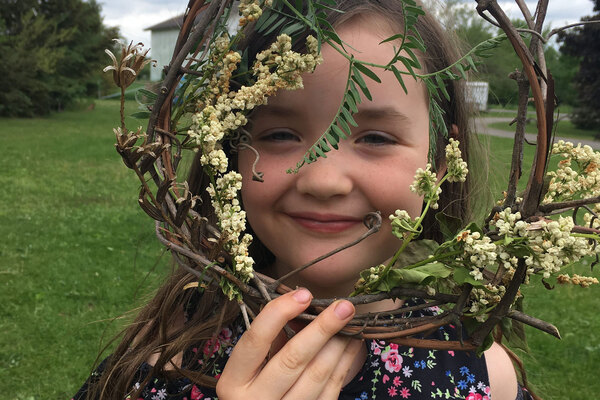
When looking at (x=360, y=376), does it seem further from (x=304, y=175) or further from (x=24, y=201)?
(x=24, y=201)

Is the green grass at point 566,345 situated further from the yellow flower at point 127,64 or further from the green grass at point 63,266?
the green grass at point 63,266

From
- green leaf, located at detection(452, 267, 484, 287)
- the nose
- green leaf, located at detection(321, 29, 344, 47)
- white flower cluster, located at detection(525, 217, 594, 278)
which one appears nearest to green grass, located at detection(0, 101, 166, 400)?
the nose

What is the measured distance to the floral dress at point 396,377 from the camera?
5.41 ft

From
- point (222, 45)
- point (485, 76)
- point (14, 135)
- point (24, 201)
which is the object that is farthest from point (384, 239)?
point (14, 135)

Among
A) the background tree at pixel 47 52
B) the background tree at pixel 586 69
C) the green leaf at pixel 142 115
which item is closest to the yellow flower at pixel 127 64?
the green leaf at pixel 142 115

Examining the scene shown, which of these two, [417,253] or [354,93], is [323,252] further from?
[354,93]

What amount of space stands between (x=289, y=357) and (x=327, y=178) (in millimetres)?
412

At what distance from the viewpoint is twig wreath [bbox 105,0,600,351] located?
3.02 ft

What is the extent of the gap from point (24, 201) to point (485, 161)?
817 centimetres

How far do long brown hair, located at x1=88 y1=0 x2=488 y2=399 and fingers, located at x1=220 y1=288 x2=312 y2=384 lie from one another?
0.99 feet

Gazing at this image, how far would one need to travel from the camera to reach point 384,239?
1.45m

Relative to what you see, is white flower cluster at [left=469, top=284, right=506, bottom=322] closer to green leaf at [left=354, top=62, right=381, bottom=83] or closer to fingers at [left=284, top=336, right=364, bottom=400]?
fingers at [left=284, top=336, right=364, bottom=400]

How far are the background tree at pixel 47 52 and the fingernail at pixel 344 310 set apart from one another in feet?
79.8

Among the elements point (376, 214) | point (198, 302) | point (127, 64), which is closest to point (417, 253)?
point (376, 214)
